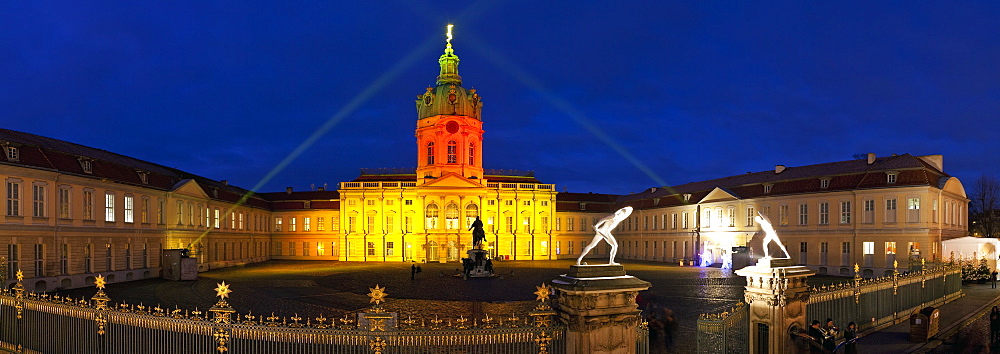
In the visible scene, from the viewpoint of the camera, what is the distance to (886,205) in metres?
41.2

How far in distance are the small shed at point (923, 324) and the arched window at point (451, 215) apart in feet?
175

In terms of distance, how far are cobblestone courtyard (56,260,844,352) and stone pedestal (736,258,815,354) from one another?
3474mm

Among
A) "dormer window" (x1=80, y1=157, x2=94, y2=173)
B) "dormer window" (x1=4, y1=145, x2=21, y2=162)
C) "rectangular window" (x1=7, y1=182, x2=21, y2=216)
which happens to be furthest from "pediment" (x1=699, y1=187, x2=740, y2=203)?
"dormer window" (x1=4, y1=145, x2=21, y2=162)

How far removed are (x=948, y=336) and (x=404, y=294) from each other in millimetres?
21443

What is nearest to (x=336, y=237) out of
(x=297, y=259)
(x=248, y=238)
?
(x=297, y=259)

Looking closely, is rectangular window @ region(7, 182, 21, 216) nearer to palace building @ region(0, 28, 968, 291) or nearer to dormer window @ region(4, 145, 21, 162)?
A: palace building @ region(0, 28, 968, 291)

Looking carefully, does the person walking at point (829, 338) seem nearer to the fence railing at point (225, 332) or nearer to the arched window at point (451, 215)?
the fence railing at point (225, 332)

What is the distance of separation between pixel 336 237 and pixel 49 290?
38859mm

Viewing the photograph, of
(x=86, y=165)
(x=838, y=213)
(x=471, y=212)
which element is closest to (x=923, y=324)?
(x=838, y=213)

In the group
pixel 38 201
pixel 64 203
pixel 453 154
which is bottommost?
pixel 64 203

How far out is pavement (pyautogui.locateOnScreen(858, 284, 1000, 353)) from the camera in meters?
15.3

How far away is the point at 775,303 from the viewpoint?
448 inches

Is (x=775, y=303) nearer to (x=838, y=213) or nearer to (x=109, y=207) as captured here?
(x=109, y=207)

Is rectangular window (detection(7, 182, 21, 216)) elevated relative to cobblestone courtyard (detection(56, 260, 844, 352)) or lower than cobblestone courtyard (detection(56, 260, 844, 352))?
elevated
